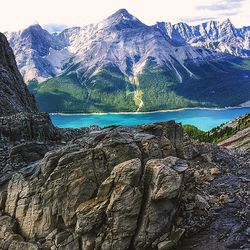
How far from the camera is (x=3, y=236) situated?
2727cm

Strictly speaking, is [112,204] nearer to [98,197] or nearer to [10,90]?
[98,197]

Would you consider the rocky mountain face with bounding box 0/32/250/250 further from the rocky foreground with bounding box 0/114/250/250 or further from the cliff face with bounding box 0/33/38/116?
the cliff face with bounding box 0/33/38/116

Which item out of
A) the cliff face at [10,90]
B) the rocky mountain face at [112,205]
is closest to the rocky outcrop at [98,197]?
the rocky mountain face at [112,205]

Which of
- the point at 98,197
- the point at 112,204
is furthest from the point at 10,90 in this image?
the point at 112,204

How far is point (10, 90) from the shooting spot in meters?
60.8

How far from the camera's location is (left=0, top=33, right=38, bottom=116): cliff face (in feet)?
175

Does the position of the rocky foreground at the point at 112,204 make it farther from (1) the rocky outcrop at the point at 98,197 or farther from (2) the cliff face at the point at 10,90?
(2) the cliff face at the point at 10,90

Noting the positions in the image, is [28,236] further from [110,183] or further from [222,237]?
[222,237]

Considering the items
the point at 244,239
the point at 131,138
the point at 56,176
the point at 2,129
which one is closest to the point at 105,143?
the point at 131,138

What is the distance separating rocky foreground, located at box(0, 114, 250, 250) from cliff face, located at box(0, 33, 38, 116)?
23.8 metres

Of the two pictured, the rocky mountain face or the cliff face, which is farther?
the cliff face

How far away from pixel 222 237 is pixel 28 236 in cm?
1400

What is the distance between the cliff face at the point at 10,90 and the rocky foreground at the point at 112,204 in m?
23.8

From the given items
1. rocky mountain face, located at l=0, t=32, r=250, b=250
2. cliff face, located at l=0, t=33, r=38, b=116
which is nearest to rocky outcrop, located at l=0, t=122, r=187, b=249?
rocky mountain face, located at l=0, t=32, r=250, b=250
